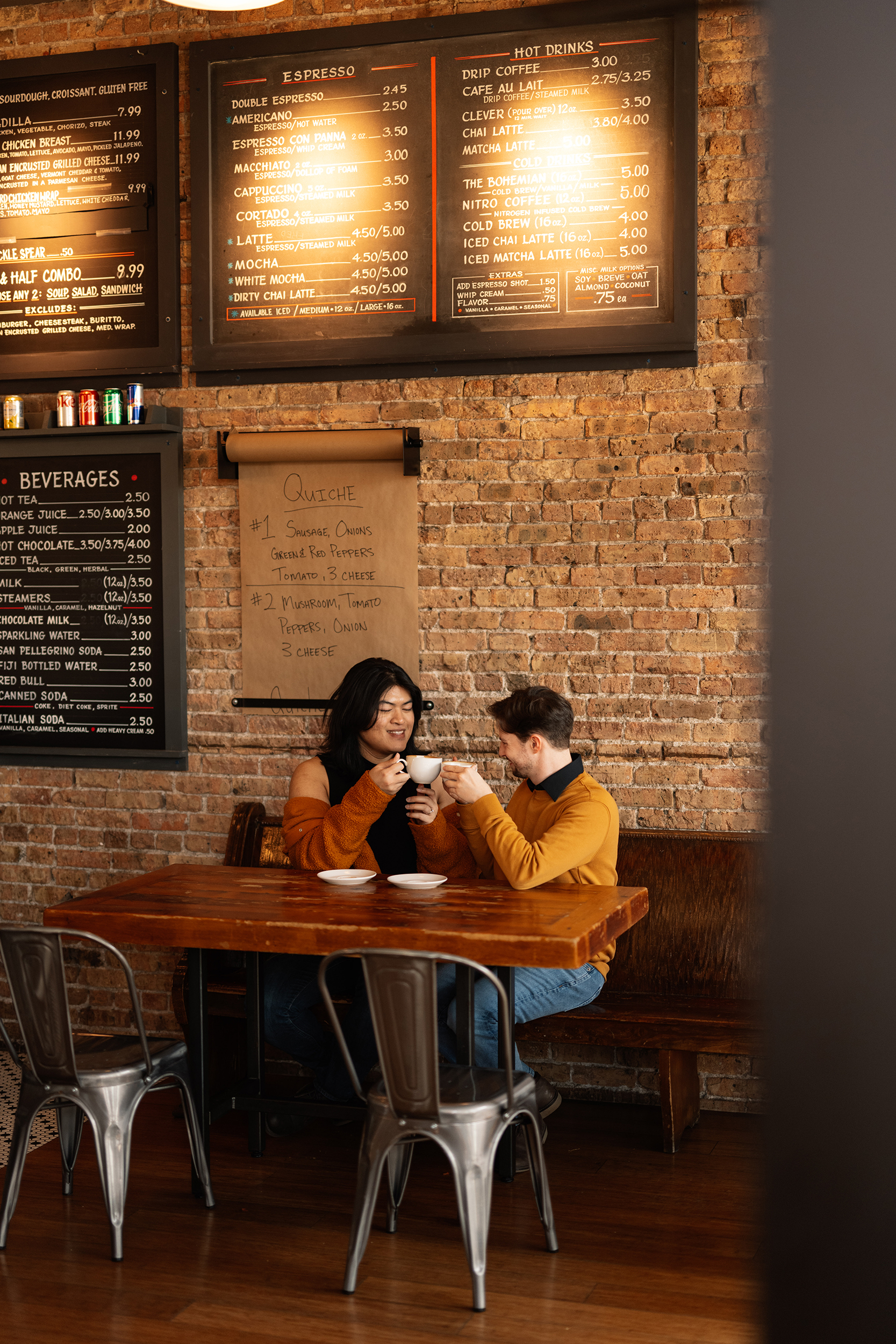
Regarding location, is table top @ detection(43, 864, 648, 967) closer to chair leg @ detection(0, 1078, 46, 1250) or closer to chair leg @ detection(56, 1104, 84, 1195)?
chair leg @ detection(0, 1078, 46, 1250)

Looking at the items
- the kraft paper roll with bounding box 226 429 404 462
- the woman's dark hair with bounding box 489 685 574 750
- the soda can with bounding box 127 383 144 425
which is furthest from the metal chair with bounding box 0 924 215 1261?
the soda can with bounding box 127 383 144 425

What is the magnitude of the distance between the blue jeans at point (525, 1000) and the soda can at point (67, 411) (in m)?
2.54

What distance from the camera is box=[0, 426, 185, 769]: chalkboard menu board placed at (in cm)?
450

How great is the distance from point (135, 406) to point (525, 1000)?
2.50 meters

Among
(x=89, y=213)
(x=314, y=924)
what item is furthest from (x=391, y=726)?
(x=89, y=213)

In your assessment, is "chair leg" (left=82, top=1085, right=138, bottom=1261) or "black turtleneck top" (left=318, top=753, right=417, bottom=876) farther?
"black turtleneck top" (left=318, top=753, right=417, bottom=876)

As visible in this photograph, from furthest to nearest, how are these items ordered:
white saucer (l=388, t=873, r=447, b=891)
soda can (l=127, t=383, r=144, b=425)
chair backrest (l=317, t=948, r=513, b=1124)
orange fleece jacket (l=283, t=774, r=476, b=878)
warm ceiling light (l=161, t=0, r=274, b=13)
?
1. soda can (l=127, t=383, r=144, b=425)
2. orange fleece jacket (l=283, t=774, r=476, b=878)
3. white saucer (l=388, t=873, r=447, b=891)
4. warm ceiling light (l=161, t=0, r=274, b=13)
5. chair backrest (l=317, t=948, r=513, b=1124)

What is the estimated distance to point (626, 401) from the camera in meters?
4.04

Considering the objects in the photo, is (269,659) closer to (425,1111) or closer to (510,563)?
(510,563)

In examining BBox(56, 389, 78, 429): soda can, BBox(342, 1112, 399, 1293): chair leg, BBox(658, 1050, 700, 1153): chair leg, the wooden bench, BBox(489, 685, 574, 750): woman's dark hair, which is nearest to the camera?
BBox(342, 1112, 399, 1293): chair leg

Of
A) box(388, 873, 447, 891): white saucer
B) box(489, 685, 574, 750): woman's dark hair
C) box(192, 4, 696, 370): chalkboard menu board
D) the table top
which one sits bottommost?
the table top

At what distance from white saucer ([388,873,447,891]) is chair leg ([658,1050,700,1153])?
884mm

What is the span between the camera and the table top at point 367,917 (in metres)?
2.77

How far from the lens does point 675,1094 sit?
3.64m
